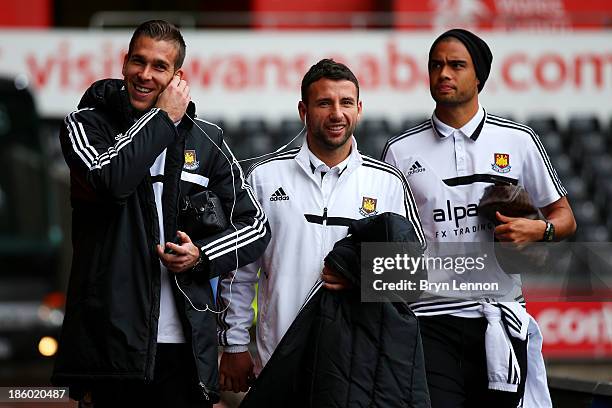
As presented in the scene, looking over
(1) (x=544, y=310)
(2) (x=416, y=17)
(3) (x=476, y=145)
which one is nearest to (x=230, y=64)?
(2) (x=416, y=17)

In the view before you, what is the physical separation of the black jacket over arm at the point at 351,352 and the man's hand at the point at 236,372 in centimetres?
26

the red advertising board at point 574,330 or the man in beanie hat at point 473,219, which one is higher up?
the man in beanie hat at point 473,219

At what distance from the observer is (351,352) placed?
13.9 feet

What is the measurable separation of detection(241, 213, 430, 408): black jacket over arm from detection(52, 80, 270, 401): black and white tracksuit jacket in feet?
0.93

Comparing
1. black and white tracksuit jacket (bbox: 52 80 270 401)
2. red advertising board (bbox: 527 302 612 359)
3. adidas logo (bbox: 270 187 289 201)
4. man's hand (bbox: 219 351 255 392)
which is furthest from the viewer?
red advertising board (bbox: 527 302 612 359)

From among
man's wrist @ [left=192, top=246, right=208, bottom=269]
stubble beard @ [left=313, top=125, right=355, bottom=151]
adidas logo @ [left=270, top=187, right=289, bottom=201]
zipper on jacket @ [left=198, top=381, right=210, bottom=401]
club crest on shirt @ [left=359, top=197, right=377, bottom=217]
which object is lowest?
zipper on jacket @ [left=198, top=381, right=210, bottom=401]

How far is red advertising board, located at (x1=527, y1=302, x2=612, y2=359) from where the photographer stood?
11.1 m

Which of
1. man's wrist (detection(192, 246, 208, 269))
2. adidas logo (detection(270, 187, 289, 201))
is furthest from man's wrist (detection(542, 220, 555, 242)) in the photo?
man's wrist (detection(192, 246, 208, 269))

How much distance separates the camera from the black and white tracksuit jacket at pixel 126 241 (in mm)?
4012

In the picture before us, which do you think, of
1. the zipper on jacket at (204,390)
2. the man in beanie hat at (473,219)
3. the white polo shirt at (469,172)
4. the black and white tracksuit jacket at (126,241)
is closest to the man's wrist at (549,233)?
the man in beanie hat at (473,219)

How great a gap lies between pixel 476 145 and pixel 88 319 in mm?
1899

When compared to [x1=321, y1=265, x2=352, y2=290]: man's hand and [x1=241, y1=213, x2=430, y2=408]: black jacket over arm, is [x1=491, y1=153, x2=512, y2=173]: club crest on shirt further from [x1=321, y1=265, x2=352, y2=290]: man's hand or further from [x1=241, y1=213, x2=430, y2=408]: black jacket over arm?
[x1=321, y1=265, x2=352, y2=290]: man's hand

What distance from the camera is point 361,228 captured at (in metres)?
4.40

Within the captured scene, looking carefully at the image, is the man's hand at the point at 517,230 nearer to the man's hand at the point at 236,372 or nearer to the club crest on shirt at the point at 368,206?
the club crest on shirt at the point at 368,206
